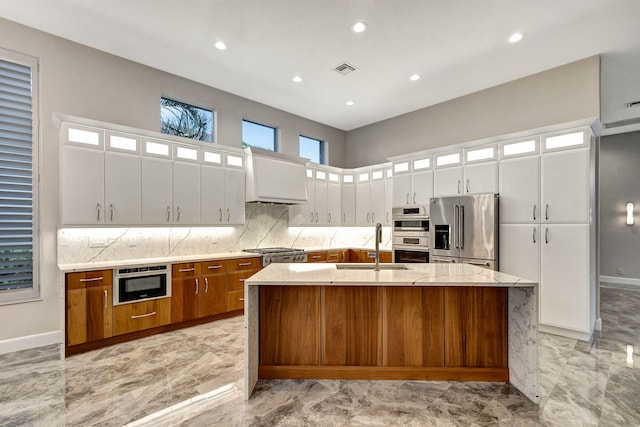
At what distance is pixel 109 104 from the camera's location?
4039mm

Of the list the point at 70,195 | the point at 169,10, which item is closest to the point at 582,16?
the point at 169,10

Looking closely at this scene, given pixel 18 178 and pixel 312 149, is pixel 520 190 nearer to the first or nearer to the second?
pixel 312 149

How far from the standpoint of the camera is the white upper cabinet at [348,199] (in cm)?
659

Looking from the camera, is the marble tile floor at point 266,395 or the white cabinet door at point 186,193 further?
the white cabinet door at point 186,193

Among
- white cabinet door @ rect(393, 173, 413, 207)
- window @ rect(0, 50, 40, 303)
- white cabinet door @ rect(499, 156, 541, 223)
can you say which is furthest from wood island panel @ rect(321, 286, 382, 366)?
window @ rect(0, 50, 40, 303)

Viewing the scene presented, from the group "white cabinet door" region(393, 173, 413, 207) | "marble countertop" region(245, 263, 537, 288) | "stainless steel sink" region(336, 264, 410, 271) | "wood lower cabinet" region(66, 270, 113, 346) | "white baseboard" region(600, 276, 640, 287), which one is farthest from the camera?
"white baseboard" region(600, 276, 640, 287)

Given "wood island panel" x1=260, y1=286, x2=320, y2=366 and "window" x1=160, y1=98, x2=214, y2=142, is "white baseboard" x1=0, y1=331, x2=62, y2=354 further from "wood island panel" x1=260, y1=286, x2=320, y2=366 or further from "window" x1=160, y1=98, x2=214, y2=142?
"window" x1=160, y1=98, x2=214, y2=142

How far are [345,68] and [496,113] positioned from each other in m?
2.57

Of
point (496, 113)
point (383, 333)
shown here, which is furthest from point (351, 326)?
point (496, 113)

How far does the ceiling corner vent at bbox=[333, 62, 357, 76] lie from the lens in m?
4.23

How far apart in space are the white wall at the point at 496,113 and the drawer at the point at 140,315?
4.87 m

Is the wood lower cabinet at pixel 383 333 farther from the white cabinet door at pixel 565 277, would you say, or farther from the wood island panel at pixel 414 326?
the white cabinet door at pixel 565 277

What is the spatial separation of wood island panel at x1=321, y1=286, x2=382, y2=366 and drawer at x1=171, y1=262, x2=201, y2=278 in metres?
2.24

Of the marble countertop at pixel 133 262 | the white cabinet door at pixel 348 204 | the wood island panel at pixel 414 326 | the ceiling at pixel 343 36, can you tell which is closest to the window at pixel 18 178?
the marble countertop at pixel 133 262
